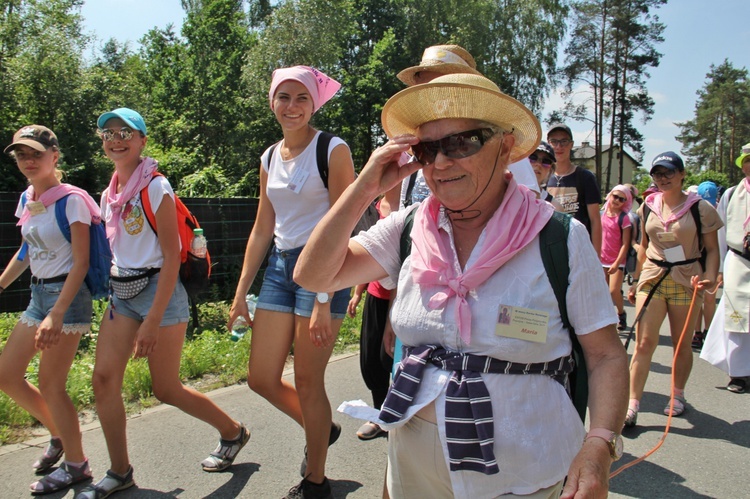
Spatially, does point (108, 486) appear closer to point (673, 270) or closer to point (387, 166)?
point (387, 166)

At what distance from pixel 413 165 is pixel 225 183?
34.6 ft

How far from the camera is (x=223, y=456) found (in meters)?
3.80

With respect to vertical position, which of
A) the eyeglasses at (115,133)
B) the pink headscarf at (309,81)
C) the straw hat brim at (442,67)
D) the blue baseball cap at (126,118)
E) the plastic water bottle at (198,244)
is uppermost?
the straw hat brim at (442,67)

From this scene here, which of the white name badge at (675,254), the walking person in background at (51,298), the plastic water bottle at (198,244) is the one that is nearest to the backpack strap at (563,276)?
the plastic water bottle at (198,244)

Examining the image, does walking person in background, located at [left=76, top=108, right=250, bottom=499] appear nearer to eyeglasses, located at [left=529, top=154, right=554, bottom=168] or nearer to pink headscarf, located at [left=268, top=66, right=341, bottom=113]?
pink headscarf, located at [left=268, top=66, right=341, bottom=113]

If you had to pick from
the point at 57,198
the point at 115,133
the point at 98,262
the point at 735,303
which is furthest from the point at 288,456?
the point at 735,303

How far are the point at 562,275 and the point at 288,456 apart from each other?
2.77 meters

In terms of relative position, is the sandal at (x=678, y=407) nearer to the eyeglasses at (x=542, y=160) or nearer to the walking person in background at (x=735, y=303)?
the walking person in background at (x=735, y=303)

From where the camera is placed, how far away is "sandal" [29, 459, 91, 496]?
3.39 m

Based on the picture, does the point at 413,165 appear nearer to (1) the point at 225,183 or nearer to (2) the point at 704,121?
(1) the point at 225,183

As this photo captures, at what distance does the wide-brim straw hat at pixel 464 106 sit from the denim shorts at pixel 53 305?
2.42m

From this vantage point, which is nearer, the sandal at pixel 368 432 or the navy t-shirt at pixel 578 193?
the sandal at pixel 368 432

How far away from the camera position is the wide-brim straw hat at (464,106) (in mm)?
1874

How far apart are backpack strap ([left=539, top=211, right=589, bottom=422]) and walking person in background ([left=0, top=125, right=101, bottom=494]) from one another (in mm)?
2668
